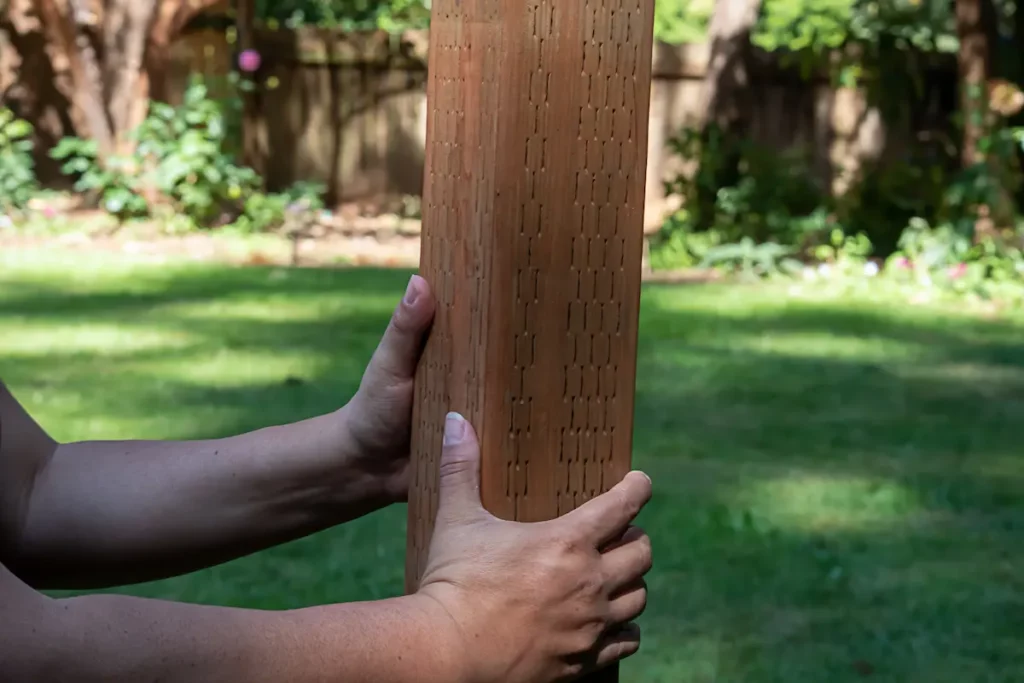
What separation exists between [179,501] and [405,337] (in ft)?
1.39

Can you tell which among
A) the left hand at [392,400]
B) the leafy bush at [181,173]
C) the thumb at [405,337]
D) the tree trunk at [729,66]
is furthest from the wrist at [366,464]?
the tree trunk at [729,66]

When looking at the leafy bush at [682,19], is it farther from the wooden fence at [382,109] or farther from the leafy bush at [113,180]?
the leafy bush at [113,180]

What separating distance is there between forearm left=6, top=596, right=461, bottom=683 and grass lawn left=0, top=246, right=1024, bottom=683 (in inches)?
60.8

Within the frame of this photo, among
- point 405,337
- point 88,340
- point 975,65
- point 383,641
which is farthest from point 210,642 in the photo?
point 975,65

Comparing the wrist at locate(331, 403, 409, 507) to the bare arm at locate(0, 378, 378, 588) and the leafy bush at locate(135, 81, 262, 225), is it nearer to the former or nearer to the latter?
the bare arm at locate(0, 378, 378, 588)

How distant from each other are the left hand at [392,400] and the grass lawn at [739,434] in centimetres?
118

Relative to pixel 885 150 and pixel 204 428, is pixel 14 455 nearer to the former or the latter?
pixel 204 428

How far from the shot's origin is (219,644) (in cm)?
116

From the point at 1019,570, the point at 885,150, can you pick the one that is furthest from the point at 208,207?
the point at 1019,570

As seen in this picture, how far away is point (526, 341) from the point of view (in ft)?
4.32

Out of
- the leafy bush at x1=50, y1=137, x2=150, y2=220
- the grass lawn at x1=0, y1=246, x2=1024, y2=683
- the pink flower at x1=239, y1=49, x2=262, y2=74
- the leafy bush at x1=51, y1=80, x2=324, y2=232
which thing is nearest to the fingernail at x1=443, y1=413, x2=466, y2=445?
the grass lawn at x1=0, y1=246, x2=1024, y2=683

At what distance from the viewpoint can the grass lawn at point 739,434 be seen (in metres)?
2.96

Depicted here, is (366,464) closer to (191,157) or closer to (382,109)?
(191,157)

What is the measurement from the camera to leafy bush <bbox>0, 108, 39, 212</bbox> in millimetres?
9773
